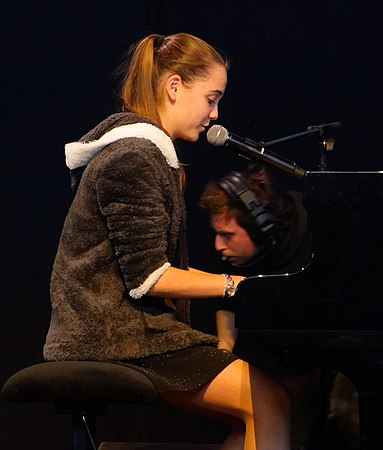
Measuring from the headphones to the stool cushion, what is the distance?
0.45m

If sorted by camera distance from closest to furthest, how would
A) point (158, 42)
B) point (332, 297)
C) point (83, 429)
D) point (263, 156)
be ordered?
point (332, 297) → point (263, 156) → point (83, 429) → point (158, 42)

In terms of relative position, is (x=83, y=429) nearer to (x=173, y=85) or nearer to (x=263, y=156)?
(x=263, y=156)

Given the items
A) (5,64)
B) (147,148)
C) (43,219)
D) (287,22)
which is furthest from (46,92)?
(147,148)

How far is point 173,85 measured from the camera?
2592 millimetres

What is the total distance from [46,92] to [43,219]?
457 mm

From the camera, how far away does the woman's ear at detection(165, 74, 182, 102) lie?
2.58 metres

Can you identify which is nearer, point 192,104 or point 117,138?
point 117,138

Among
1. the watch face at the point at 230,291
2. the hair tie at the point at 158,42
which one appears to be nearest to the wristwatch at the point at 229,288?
the watch face at the point at 230,291

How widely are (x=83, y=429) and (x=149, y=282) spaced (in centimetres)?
40

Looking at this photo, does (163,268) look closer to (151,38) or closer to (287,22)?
(151,38)

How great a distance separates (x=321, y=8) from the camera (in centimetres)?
347

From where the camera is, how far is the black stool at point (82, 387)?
2.32 m

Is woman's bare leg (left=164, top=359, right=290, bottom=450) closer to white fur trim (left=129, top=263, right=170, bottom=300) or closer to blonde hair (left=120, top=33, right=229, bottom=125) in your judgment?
white fur trim (left=129, top=263, right=170, bottom=300)

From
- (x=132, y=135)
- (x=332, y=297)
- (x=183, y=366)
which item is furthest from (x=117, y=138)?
(x=332, y=297)
